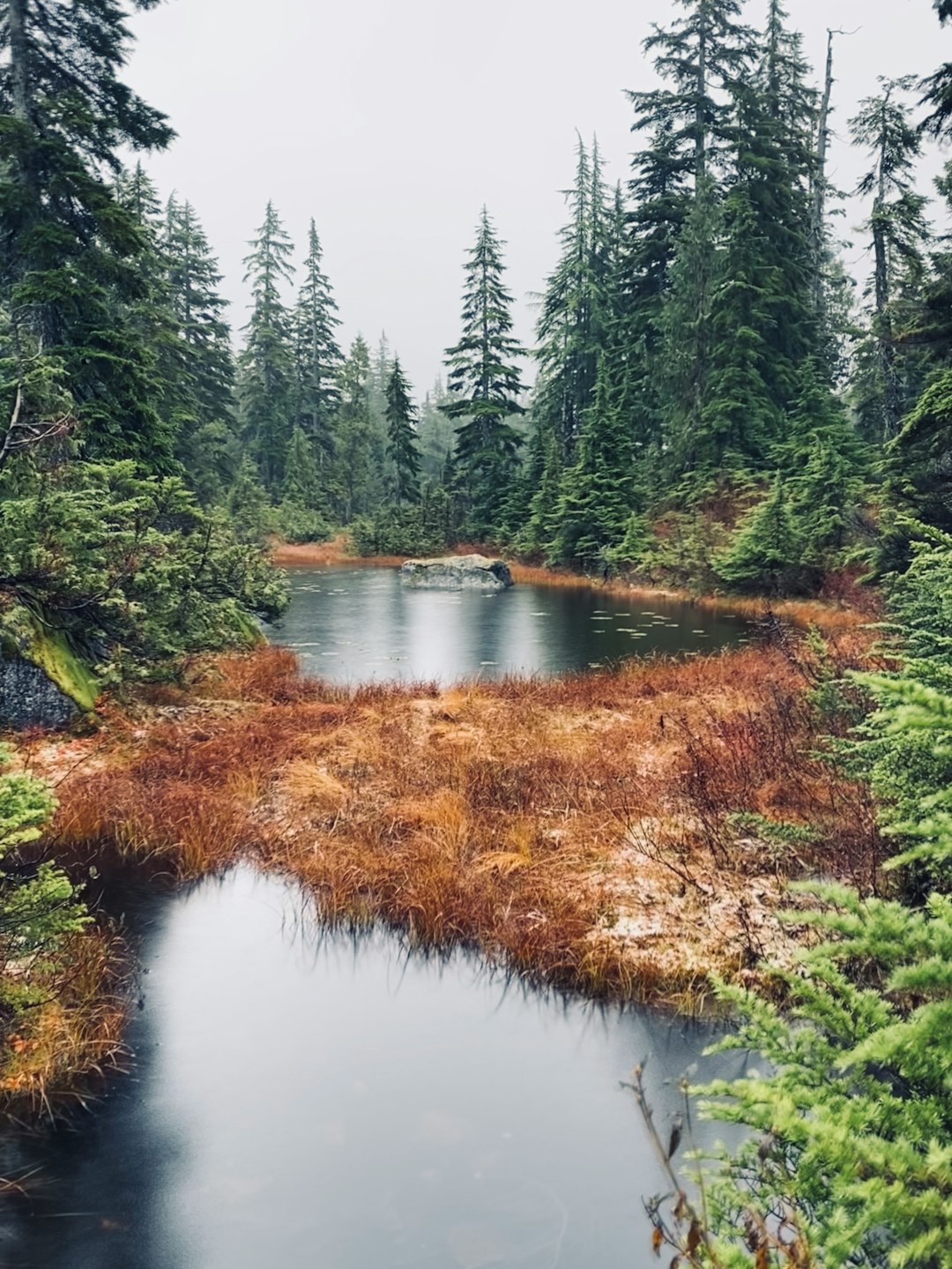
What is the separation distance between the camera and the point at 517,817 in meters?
7.38

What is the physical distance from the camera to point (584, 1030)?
486cm

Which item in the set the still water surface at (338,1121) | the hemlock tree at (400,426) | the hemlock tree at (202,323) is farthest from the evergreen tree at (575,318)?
the still water surface at (338,1121)

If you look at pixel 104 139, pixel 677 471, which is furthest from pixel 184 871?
pixel 677 471

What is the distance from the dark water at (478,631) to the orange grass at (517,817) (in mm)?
4286

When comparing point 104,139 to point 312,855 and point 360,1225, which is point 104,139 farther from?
point 360,1225

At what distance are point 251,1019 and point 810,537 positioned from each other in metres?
21.7

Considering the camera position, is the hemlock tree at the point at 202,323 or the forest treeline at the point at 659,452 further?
the hemlock tree at the point at 202,323

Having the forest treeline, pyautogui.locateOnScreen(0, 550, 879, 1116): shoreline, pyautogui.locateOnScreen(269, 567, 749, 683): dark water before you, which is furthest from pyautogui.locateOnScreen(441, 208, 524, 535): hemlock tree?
pyautogui.locateOnScreen(0, 550, 879, 1116): shoreline

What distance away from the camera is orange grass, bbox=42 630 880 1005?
5.66 meters

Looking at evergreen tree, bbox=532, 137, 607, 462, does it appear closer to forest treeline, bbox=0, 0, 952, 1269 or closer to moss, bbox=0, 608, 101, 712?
forest treeline, bbox=0, 0, 952, 1269

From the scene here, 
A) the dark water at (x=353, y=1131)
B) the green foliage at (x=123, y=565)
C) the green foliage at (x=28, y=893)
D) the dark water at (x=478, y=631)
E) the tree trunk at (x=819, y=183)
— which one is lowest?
the dark water at (x=353, y=1131)

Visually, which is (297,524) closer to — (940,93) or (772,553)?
(772,553)

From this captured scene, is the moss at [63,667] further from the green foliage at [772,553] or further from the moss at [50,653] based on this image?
the green foliage at [772,553]

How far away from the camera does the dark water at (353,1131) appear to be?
3406mm
